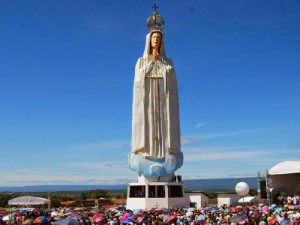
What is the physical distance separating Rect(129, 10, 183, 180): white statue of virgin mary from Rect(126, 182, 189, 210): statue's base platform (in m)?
1.67

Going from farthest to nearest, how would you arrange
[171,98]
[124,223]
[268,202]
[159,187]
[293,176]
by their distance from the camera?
[293,176] < [171,98] < [159,187] < [268,202] < [124,223]

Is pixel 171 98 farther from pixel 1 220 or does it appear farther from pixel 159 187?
pixel 1 220

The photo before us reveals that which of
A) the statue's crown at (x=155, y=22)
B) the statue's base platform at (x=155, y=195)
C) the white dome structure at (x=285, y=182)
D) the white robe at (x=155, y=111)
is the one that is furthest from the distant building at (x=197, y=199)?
the statue's crown at (x=155, y=22)

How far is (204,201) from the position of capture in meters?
44.6

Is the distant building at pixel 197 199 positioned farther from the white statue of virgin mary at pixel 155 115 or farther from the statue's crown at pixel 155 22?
the statue's crown at pixel 155 22

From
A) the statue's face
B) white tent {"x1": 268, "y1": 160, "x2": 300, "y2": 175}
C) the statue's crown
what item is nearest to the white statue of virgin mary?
the statue's face

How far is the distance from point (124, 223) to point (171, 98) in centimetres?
2520

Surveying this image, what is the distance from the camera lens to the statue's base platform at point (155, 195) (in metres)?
39.1

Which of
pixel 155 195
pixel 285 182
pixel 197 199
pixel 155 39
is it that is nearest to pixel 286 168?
pixel 285 182

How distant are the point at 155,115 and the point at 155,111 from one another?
15.6 inches

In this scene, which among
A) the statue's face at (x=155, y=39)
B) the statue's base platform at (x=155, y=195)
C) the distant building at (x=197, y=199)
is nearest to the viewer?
the statue's base platform at (x=155, y=195)

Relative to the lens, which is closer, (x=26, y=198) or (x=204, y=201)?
(x=26, y=198)

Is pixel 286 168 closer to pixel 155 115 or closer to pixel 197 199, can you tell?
pixel 197 199

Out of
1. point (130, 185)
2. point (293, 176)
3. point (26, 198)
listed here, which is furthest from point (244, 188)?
point (26, 198)
